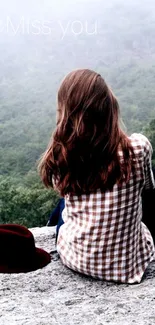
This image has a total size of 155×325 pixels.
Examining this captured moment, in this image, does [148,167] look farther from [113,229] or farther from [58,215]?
[58,215]

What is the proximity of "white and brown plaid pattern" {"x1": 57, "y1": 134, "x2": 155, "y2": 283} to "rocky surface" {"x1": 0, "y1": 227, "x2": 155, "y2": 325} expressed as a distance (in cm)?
6

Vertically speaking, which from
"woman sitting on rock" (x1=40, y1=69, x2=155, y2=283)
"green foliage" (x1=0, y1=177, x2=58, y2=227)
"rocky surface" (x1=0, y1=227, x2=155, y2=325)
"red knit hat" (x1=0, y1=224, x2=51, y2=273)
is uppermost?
"woman sitting on rock" (x1=40, y1=69, x2=155, y2=283)

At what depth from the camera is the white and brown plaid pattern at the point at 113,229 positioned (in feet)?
5.05

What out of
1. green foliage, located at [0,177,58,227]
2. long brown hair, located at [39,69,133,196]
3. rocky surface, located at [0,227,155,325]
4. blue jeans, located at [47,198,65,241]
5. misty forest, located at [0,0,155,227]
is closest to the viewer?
rocky surface, located at [0,227,155,325]

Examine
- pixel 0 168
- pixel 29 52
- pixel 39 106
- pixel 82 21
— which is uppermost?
pixel 82 21

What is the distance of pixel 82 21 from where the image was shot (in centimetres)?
5781

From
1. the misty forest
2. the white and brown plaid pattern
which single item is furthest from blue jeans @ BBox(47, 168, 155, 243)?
the misty forest

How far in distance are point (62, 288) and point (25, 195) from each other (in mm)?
9467

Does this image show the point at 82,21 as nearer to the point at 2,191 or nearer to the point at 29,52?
the point at 29,52

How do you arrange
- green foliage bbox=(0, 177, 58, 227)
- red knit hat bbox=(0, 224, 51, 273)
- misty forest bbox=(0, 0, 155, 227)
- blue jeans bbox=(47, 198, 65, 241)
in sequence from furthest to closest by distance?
misty forest bbox=(0, 0, 155, 227), green foliage bbox=(0, 177, 58, 227), blue jeans bbox=(47, 198, 65, 241), red knit hat bbox=(0, 224, 51, 273)

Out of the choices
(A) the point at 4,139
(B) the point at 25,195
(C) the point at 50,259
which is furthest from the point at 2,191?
(A) the point at 4,139

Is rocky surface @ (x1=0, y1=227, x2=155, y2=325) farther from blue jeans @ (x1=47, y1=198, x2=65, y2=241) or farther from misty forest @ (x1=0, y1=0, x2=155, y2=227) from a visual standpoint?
misty forest @ (x1=0, y1=0, x2=155, y2=227)

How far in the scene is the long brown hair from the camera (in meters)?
1.48

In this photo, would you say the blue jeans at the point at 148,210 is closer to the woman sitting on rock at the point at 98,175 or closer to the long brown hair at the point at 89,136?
the woman sitting on rock at the point at 98,175
